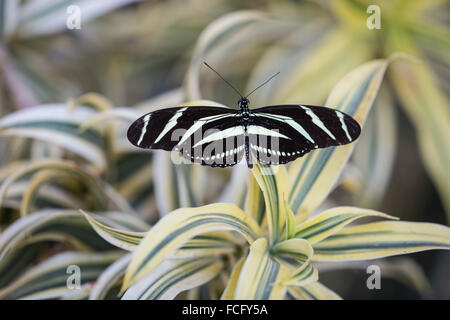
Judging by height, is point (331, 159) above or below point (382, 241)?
above

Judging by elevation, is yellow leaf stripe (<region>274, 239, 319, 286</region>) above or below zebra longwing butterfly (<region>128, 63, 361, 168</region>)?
below

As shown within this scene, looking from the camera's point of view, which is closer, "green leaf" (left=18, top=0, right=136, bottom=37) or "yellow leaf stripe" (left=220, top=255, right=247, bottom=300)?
"yellow leaf stripe" (left=220, top=255, right=247, bottom=300)

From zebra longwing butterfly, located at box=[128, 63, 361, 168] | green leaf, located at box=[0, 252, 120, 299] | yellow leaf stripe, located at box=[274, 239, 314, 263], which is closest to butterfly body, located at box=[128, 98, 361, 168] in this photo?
zebra longwing butterfly, located at box=[128, 63, 361, 168]

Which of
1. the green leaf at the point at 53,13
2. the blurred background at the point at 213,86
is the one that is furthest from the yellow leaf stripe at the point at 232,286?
the green leaf at the point at 53,13

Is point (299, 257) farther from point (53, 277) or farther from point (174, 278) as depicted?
point (53, 277)

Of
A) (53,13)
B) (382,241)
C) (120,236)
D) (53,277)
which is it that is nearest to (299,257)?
(382,241)

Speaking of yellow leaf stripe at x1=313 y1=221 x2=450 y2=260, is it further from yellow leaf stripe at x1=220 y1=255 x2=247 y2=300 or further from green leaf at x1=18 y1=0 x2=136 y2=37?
green leaf at x1=18 y1=0 x2=136 y2=37

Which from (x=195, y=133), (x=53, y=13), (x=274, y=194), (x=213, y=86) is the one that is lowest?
(x=274, y=194)
